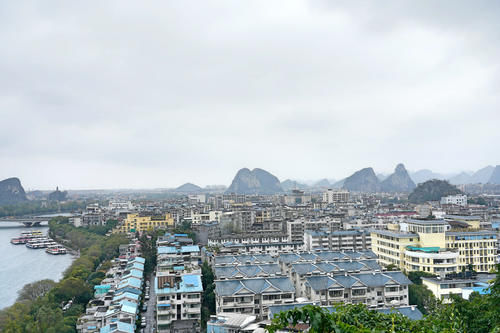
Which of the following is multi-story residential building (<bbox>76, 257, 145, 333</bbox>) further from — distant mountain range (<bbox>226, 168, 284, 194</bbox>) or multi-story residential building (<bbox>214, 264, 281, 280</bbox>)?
distant mountain range (<bbox>226, 168, 284, 194</bbox>)

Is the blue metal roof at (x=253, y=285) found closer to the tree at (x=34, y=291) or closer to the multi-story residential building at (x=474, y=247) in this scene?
the tree at (x=34, y=291)

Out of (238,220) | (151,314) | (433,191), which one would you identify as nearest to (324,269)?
(151,314)

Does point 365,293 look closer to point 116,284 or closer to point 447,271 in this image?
point 447,271

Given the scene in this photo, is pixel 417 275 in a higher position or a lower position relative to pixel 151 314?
higher

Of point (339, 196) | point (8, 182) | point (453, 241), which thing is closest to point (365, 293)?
point (453, 241)

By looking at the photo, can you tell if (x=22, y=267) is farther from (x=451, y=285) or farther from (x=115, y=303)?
(x=451, y=285)

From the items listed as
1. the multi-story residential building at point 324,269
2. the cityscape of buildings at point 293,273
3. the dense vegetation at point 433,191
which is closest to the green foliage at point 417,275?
the cityscape of buildings at point 293,273
